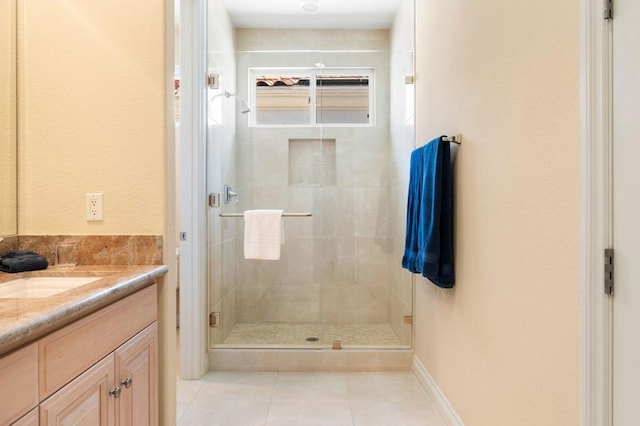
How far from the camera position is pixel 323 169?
338 centimetres

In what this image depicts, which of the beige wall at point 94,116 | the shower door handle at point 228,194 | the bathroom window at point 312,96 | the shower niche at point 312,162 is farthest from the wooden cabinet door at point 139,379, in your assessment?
the bathroom window at point 312,96

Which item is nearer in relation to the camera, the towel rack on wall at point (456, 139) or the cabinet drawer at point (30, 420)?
the cabinet drawer at point (30, 420)

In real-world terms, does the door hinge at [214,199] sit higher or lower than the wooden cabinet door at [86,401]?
higher

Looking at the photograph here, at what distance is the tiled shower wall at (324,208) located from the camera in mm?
3357

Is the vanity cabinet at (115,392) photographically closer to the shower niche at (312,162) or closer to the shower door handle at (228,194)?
the shower door handle at (228,194)

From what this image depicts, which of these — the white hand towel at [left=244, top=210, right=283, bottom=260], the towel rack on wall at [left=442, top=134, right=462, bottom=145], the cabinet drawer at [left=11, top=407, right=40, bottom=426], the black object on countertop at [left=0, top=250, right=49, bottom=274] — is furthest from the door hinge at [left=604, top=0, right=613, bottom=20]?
the white hand towel at [left=244, top=210, right=283, bottom=260]

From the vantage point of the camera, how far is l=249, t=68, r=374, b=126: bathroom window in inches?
133

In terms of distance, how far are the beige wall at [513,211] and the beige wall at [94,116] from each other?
1.28 metres

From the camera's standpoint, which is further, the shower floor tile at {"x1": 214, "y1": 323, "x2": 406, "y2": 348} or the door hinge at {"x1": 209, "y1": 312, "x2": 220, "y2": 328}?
the shower floor tile at {"x1": 214, "y1": 323, "x2": 406, "y2": 348}

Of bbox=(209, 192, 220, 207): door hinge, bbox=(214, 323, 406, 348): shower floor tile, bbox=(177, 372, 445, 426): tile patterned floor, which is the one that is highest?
bbox=(209, 192, 220, 207): door hinge

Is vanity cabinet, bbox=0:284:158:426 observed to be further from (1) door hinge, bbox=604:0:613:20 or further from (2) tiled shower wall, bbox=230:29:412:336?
(2) tiled shower wall, bbox=230:29:412:336

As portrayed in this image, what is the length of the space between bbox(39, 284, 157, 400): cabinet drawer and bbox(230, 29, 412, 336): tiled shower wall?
1988 mm

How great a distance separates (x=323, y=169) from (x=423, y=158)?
1311 mm

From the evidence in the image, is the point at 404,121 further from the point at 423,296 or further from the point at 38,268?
the point at 38,268
